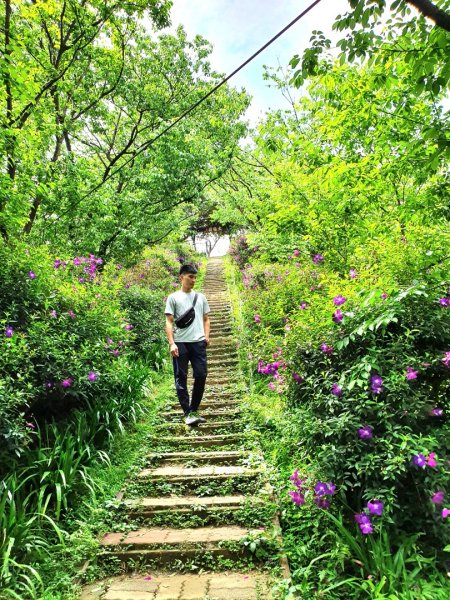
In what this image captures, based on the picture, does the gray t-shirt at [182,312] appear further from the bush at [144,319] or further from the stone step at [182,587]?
the bush at [144,319]

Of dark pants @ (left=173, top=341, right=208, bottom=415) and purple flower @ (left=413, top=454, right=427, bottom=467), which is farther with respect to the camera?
dark pants @ (left=173, top=341, right=208, bottom=415)

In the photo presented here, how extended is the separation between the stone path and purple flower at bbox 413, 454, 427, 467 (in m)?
1.18

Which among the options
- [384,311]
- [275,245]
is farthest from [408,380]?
[275,245]

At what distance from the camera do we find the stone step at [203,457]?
160 inches

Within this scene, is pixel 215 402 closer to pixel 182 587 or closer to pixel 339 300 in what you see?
pixel 339 300

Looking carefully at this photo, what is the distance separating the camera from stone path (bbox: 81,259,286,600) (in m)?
2.45

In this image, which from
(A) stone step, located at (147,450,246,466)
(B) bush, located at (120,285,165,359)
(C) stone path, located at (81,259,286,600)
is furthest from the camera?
(B) bush, located at (120,285,165,359)

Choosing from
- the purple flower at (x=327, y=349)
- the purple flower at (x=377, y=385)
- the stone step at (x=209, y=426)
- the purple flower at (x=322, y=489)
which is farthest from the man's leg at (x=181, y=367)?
the purple flower at (x=377, y=385)

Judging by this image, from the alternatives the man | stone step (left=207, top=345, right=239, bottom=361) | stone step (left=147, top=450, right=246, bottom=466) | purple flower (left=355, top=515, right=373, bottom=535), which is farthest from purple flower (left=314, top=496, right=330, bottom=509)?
stone step (left=207, top=345, right=239, bottom=361)

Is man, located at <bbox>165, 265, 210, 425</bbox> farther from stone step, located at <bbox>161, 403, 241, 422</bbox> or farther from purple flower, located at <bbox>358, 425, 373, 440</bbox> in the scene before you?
purple flower, located at <bbox>358, 425, 373, 440</bbox>

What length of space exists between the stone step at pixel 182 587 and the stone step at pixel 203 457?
59.5 inches

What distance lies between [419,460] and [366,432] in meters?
0.33

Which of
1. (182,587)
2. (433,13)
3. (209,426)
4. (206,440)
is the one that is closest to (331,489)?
(182,587)

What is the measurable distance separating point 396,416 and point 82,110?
887 cm
